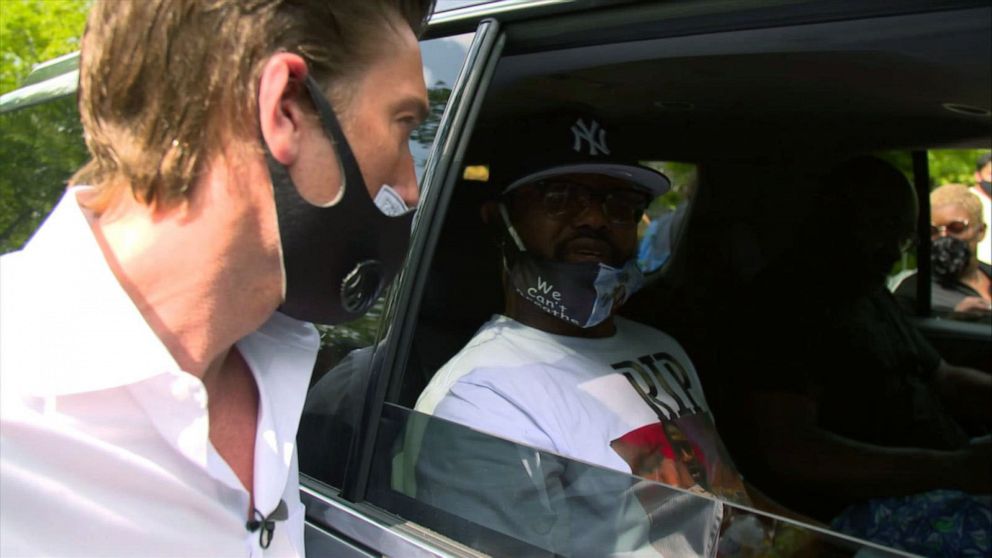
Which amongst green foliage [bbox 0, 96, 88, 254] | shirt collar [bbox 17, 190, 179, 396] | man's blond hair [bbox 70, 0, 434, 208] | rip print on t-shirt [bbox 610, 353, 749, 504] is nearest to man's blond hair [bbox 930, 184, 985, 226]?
rip print on t-shirt [bbox 610, 353, 749, 504]

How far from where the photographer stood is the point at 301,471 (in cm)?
200

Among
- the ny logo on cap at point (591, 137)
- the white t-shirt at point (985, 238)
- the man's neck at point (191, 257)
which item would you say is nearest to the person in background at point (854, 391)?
the ny logo on cap at point (591, 137)

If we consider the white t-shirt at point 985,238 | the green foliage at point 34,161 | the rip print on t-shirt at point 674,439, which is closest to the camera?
the rip print on t-shirt at point 674,439

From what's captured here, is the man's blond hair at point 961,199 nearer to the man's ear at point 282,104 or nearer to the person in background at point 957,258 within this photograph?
the person in background at point 957,258

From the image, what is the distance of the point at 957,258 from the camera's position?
4746 mm

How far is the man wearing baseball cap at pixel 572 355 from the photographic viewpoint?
78.8 inches

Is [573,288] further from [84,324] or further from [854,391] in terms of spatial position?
[854,391]

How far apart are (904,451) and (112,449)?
9.15 feet

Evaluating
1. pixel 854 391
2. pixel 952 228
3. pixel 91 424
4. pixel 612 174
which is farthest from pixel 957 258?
pixel 91 424

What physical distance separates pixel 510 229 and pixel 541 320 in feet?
0.92

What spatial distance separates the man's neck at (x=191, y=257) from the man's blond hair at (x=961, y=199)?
428 centimetres

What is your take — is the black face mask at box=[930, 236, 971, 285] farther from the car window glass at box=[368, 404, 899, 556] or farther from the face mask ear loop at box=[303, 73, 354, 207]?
the face mask ear loop at box=[303, 73, 354, 207]

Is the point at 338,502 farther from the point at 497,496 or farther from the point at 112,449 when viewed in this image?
the point at 112,449

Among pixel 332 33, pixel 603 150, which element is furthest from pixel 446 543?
pixel 603 150
